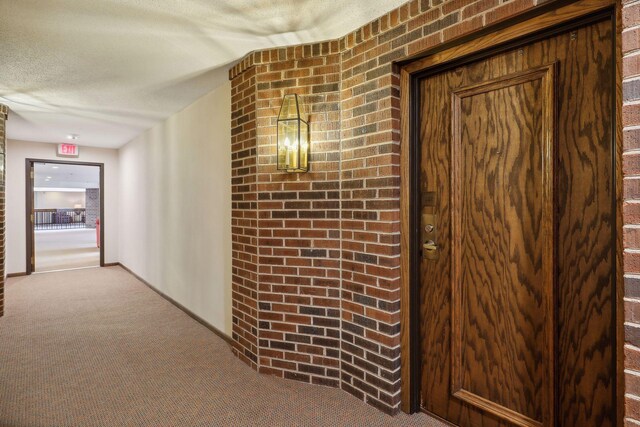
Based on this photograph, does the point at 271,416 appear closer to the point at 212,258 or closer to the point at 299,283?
the point at 299,283

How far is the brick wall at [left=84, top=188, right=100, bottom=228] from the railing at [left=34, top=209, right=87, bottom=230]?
0.79 m

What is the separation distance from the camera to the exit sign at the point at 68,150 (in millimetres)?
6398

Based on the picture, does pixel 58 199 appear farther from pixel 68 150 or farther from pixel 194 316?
pixel 194 316

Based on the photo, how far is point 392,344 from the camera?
217cm

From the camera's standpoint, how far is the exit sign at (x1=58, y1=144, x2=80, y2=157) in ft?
21.0

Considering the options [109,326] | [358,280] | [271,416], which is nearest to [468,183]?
[358,280]

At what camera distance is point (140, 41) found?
2525 mm

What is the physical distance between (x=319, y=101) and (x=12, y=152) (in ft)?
20.8

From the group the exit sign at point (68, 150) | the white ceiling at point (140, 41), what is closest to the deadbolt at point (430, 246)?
the white ceiling at point (140, 41)

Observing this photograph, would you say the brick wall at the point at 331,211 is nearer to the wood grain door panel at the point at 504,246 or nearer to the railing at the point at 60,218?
the wood grain door panel at the point at 504,246

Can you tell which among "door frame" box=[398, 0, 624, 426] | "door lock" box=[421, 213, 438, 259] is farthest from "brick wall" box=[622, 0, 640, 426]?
"door lock" box=[421, 213, 438, 259]

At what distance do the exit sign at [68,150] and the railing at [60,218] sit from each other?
14840 millimetres

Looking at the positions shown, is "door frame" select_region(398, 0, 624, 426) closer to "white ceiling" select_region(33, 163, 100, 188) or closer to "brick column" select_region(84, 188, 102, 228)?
"white ceiling" select_region(33, 163, 100, 188)

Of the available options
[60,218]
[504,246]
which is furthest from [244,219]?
[60,218]
